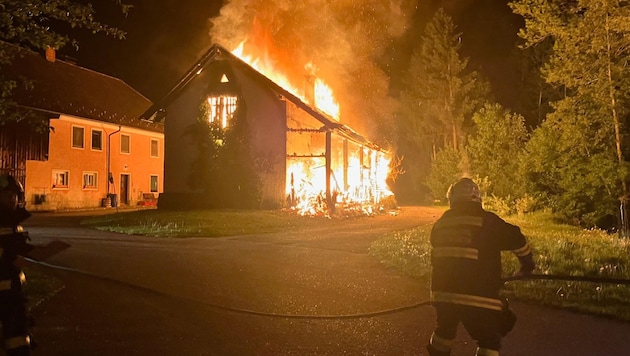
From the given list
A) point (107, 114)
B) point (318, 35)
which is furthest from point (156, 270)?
point (107, 114)

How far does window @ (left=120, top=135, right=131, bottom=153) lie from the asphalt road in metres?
27.0

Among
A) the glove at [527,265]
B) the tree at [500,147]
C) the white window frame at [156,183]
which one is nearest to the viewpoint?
the glove at [527,265]

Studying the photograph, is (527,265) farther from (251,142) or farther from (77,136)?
(77,136)

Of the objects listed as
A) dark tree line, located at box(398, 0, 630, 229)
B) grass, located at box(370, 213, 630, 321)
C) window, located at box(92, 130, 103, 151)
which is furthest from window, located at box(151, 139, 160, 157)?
grass, located at box(370, 213, 630, 321)

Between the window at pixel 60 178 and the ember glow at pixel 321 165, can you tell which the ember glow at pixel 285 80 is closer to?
the ember glow at pixel 321 165

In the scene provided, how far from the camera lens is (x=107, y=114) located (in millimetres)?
35531

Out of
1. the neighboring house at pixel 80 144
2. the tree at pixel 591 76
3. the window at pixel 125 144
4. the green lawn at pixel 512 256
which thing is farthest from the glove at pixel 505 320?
the window at pixel 125 144

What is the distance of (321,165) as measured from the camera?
2644 centimetres

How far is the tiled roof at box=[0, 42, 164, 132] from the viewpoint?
3127 centimetres

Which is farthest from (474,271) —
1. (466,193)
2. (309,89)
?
(309,89)

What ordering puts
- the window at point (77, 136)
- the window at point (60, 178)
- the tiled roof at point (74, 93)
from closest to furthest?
the tiled roof at point (74, 93) < the window at point (60, 178) < the window at point (77, 136)

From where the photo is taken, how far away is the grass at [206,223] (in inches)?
631

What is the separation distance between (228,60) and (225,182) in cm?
570

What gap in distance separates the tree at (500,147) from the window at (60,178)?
78.4ft
